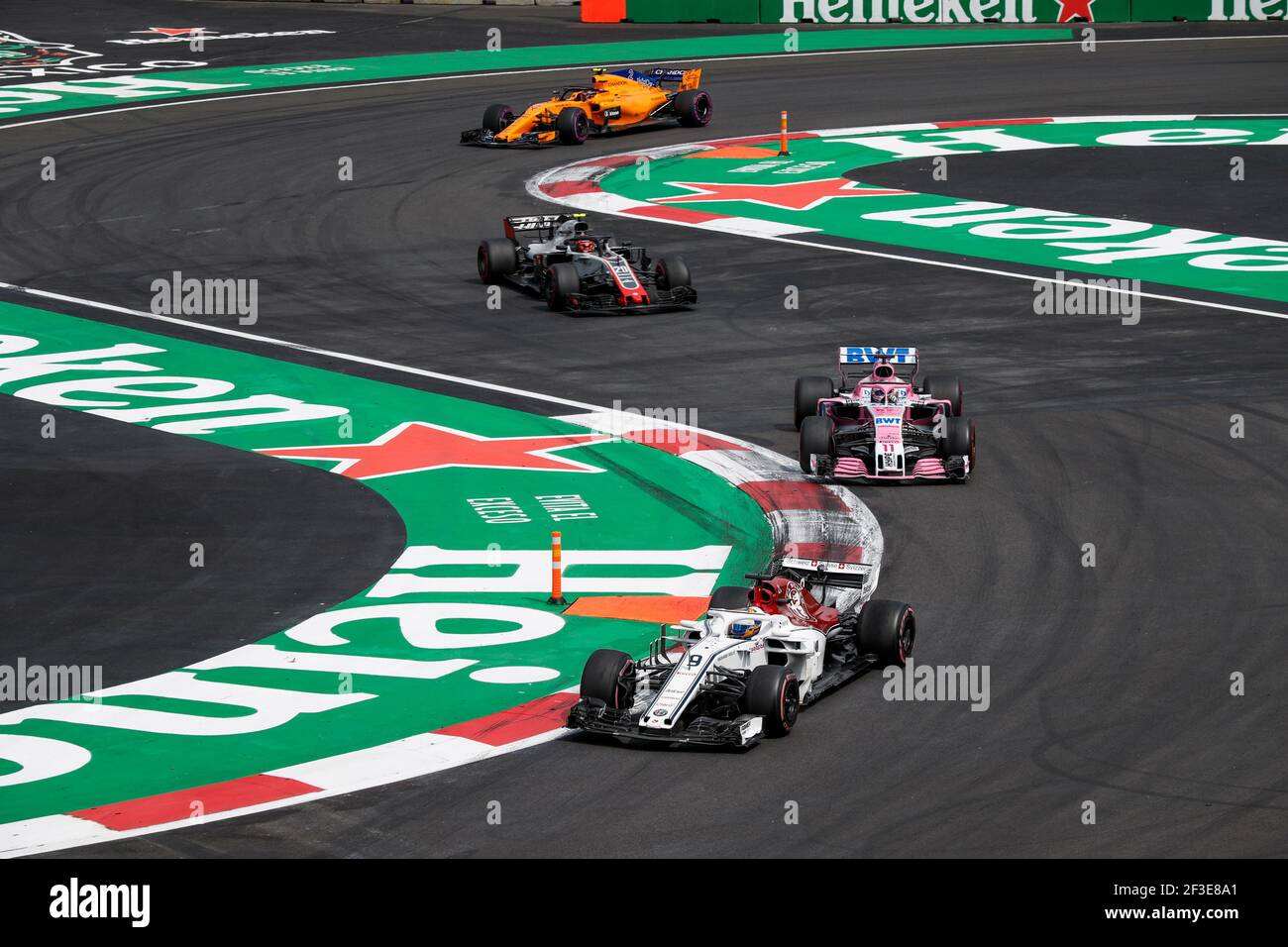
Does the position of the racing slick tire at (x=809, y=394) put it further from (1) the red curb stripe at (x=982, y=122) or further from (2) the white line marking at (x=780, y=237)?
(1) the red curb stripe at (x=982, y=122)

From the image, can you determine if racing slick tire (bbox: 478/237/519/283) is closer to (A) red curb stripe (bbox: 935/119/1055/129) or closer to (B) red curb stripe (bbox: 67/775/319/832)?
(A) red curb stripe (bbox: 935/119/1055/129)

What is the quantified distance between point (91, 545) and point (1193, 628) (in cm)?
1162

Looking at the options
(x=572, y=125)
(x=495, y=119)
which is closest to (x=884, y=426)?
(x=572, y=125)

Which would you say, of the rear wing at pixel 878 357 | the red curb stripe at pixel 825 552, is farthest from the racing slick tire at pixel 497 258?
the red curb stripe at pixel 825 552

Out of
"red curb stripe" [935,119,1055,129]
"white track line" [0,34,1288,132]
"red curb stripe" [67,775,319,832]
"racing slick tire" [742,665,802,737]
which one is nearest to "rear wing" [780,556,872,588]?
"racing slick tire" [742,665,802,737]

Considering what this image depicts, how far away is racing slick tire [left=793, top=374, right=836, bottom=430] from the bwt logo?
11.2m

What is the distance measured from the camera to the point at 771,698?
15.7 m

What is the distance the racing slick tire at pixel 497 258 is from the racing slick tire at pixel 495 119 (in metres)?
13.2

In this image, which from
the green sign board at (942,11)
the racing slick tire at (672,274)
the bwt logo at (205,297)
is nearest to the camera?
the racing slick tire at (672,274)

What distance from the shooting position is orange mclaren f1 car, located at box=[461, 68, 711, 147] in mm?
46438

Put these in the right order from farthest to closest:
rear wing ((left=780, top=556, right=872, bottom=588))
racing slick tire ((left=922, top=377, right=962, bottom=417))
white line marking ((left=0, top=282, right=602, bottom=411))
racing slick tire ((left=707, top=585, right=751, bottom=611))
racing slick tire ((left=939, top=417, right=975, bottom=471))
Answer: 1. white line marking ((left=0, top=282, right=602, bottom=411))
2. racing slick tire ((left=922, top=377, right=962, bottom=417))
3. racing slick tire ((left=939, top=417, right=975, bottom=471))
4. rear wing ((left=780, top=556, right=872, bottom=588))
5. racing slick tire ((left=707, top=585, right=751, bottom=611))

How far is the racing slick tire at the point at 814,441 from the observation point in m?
23.3
